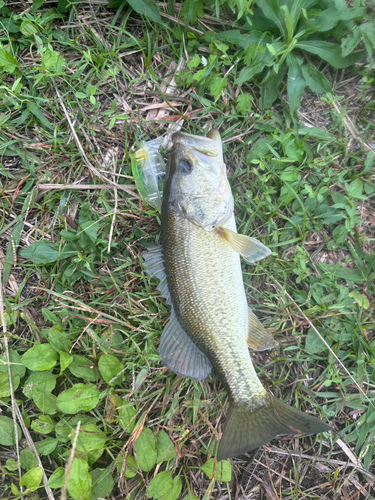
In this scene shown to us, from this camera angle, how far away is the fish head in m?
2.54

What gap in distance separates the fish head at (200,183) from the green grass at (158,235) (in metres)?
0.43

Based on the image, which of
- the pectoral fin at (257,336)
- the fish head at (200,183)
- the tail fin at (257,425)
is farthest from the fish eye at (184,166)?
the tail fin at (257,425)

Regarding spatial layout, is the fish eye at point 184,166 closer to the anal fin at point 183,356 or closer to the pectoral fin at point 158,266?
the pectoral fin at point 158,266

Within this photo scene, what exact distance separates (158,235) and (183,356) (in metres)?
1.09

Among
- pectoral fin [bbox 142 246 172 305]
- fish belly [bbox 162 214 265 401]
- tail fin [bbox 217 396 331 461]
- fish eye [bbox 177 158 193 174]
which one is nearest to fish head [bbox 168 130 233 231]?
fish eye [bbox 177 158 193 174]

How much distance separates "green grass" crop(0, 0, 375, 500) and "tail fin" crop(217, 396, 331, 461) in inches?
15.7

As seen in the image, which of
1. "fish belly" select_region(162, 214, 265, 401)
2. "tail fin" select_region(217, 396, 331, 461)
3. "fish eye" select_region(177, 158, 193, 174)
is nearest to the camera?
"tail fin" select_region(217, 396, 331, 461)

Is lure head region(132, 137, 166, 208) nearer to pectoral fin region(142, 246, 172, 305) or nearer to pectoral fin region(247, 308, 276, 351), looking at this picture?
pectoral fin region(142, 246, 172, 305)

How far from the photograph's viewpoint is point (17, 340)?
3025mm

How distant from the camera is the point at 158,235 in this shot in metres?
2.96

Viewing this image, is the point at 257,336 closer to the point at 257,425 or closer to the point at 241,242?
the point at 257,425

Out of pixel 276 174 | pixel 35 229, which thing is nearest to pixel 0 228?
Result: pixel 35 229

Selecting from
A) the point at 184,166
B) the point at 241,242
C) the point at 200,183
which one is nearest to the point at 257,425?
the point at 241,242

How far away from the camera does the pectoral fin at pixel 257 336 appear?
8.73ft
